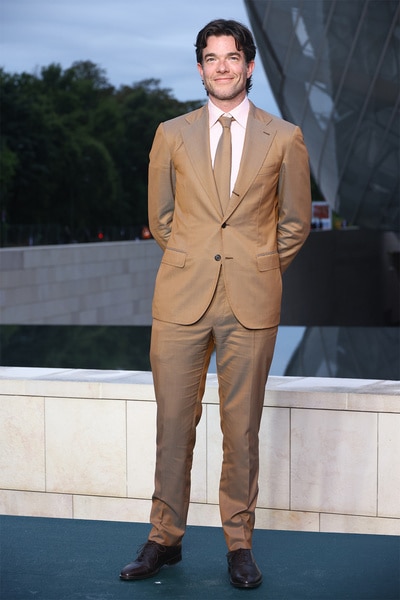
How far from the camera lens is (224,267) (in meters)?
4.38

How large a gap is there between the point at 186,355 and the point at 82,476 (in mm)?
2011

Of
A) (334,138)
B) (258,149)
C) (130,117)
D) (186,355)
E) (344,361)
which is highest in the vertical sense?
(130,117)

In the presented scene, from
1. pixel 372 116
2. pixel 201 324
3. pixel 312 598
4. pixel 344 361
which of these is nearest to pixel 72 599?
pixel 312 598

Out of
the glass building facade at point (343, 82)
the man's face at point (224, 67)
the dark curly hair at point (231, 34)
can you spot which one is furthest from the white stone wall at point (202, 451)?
the glass building facade at point (343, 82)

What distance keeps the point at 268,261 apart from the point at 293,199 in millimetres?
298

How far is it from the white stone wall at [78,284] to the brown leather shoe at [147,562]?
14146 millimetres

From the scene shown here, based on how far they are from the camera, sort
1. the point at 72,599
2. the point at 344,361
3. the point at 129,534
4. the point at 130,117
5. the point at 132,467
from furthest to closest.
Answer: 1. the point at 130,117
2. the point at 344,361
3. the point at 132,467
4. the point at 129,534
5. the point at 72,599

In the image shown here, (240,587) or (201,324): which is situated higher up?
(201,324)

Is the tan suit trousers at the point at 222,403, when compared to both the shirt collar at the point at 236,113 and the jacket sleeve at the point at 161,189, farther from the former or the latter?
the shirt collar at the point at 236,113

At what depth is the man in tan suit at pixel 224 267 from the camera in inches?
172

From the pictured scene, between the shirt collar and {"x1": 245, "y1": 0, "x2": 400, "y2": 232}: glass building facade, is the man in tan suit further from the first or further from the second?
{"x1": 245, "y1": 0, "x2": 400, "y2": 232}: glass building facade

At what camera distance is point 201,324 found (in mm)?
4406

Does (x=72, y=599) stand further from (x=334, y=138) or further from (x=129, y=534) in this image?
(x=334, y=138)

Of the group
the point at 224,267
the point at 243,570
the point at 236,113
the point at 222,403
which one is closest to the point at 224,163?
the point at 236,113
